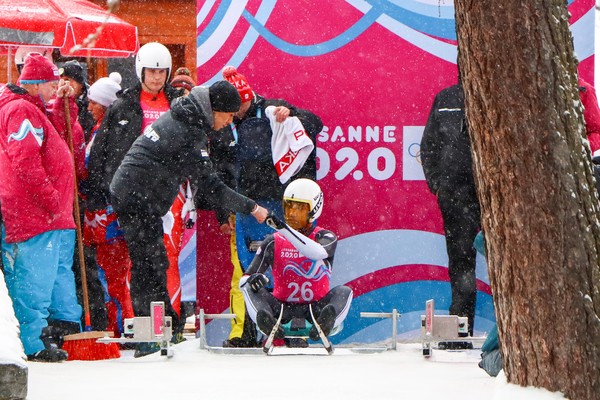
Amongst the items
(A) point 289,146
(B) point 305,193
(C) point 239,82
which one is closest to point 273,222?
(B) point 305,193

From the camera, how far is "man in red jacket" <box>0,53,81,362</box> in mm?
8891

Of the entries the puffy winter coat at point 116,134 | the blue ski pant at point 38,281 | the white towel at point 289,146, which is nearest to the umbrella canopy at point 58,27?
the puffy winter coat at point 116,134

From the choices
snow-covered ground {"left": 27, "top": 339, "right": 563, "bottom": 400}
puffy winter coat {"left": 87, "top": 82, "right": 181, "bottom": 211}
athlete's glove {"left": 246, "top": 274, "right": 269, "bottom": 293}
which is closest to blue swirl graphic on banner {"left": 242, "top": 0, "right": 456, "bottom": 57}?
puffy winter coat {"left": 87, "top": 82, "right": 181, "bottom": 211}

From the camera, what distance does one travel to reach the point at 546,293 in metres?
5.59

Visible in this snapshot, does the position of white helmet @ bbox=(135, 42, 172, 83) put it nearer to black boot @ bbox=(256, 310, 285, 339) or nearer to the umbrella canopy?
black boot @ bbox=(256, 310, 285, 339)

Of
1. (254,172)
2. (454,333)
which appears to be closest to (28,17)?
(254,172)

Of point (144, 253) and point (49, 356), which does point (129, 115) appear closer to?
point (144, 253)

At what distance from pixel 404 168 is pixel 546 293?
4.66m

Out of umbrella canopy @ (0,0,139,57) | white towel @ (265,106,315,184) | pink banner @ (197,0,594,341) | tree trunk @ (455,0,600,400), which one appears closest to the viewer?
tree trunk @ (455,0,600,400)

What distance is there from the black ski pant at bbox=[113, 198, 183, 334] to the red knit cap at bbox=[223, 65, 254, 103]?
1168 mm

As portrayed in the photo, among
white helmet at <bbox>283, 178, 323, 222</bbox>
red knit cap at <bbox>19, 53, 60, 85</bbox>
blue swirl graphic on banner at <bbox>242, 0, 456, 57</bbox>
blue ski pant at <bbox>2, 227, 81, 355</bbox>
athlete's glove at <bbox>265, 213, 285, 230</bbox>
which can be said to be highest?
blue swirl graphic on banner at <bbox>242, 0, 456, 57</bbox>

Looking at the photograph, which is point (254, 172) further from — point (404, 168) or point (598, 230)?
point (598, 230)

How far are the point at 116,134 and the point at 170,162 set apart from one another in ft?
2.60

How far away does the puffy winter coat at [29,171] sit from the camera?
29.2ft
